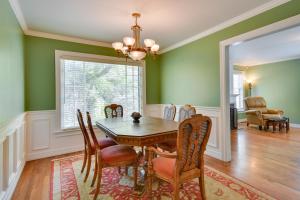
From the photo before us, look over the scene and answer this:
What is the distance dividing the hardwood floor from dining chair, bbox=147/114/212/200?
1147mm

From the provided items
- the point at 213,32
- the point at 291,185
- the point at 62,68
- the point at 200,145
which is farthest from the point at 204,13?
the point at 62,68

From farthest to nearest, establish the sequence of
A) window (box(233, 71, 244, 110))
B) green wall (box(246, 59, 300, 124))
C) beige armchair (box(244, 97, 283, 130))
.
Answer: window (box(233, 71, 244, 110)) → green wall (box(246, 59, 300, 124)) → beige armchair (box(244, 97, 283, 130))

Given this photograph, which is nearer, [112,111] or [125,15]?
[125,15]

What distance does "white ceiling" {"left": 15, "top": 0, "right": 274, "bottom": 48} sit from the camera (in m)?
2.32

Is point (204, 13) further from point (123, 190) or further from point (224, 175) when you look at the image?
point (123, 190)

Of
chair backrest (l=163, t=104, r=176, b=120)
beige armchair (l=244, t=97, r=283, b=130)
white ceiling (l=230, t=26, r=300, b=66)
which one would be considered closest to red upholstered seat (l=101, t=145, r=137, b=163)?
chair backrest (l=163, t=104, r=176, b=120)

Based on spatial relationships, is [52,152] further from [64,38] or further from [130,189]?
[64,38]

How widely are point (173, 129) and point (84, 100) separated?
2524 millimetres

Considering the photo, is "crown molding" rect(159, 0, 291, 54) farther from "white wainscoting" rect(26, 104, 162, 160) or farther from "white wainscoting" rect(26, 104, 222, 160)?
"white wainscoting" rect(26, 104, 162, 160)

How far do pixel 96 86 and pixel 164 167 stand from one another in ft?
9.34

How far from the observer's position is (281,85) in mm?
6477

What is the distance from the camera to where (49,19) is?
279 centimetres

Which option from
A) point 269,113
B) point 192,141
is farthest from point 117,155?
point 269,113

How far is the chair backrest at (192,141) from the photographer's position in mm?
1493
